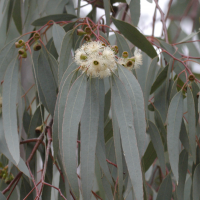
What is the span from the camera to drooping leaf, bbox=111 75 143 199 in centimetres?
69

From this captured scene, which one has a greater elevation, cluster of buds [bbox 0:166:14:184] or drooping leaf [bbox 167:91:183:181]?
drooping leaf [bbox 167:91:183:181]

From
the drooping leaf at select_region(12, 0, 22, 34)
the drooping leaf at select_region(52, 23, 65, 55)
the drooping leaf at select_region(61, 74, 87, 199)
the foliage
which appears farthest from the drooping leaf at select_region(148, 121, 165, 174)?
the drooping leaf at select_region(12, 0, 22, 34)

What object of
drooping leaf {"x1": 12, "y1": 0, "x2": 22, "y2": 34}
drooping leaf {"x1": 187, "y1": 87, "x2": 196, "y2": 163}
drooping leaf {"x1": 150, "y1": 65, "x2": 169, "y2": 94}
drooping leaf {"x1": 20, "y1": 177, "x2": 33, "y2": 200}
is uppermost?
drooping leaf {"x1": 12, "y1": 0, "x2": 22, "y2": 34}

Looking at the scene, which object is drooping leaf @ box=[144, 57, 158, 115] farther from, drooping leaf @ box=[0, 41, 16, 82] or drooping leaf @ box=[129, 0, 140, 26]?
drooping leaf @ box=[0, 41, 16, 82]

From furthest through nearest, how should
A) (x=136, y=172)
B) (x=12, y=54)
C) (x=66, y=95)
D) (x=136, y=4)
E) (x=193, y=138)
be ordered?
1. (x=136, y=4)
2. (x=12, y=54)
3. (x=193, y=138)
4. (x=66, y=95)
5. (x=136, y=172)

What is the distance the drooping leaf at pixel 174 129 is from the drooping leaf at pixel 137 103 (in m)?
0.18

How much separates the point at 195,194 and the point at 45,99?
2.17ft

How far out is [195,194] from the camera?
1.00 m

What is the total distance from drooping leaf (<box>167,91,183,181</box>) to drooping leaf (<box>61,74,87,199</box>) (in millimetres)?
341

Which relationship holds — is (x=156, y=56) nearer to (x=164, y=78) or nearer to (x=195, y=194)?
(x=164, y=78)

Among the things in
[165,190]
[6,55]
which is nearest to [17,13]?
[6,55]

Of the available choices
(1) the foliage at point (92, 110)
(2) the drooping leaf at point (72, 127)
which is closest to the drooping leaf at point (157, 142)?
(1) the foliage at point (92, 110)

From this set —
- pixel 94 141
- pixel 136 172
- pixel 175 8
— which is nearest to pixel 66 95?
pixel 94 141

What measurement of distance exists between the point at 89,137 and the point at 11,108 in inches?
12.3
